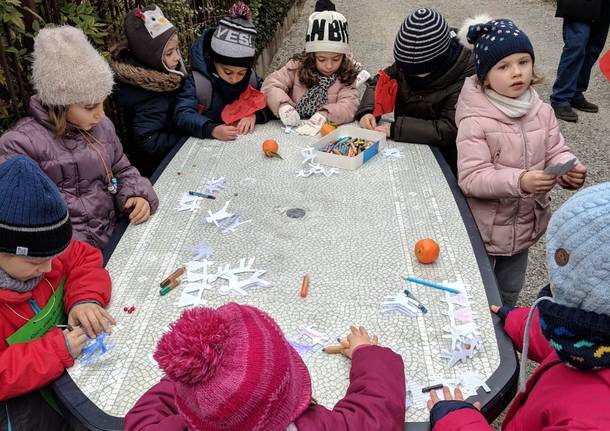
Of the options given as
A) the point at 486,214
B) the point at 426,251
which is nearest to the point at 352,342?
the point at 426,251

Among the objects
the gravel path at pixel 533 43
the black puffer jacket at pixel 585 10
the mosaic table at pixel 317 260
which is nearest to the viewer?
the mosaic table at pixel 317 260

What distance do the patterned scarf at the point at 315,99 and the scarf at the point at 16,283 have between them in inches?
81.0

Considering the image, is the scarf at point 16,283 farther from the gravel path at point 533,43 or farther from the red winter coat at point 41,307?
the gravel path at point 533,43

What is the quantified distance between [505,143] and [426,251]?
2.58 ft

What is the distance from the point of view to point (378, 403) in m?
1.35

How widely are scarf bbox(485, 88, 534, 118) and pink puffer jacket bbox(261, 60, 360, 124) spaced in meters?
1.05

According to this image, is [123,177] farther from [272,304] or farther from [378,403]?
[378,403]

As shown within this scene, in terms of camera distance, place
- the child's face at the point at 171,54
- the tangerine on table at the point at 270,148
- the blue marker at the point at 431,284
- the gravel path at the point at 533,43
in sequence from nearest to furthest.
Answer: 1. the blue marker at the point at 431,284
2. the tangerine on table at the point at 270,148
3. the child's face at the point at 171,54
4. the gravel path at the point at 533,43

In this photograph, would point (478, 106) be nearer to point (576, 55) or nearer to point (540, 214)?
point (540, 214)

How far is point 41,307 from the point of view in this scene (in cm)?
176

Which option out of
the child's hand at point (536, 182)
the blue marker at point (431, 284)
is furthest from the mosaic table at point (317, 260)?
the child's hand at point (536, 182)

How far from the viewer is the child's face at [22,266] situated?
1.59 metres

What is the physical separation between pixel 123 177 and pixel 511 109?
1.82 meters

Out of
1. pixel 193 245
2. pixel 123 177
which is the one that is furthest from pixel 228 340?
pixel 123 177
